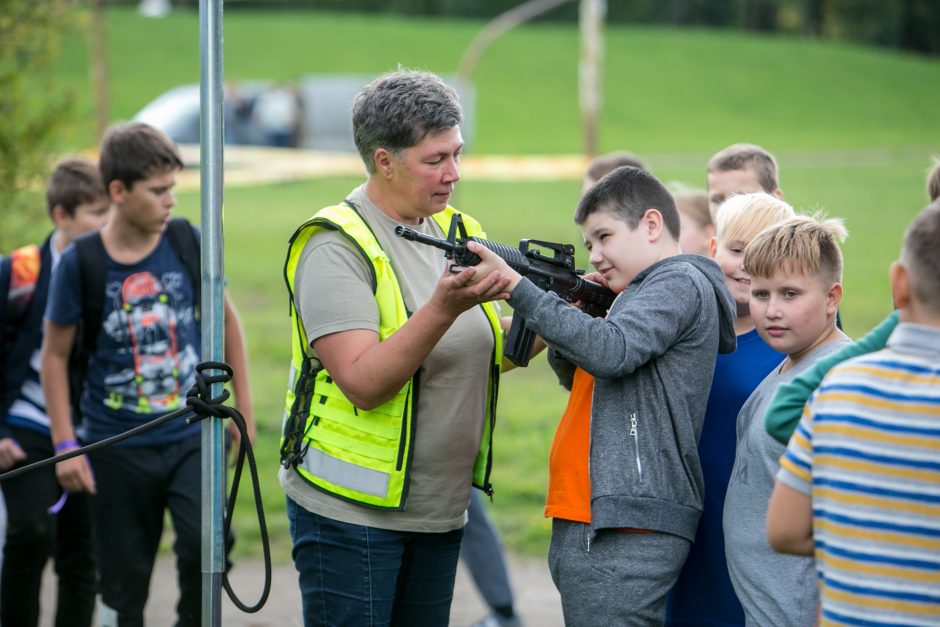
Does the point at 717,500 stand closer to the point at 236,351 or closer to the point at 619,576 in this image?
the point at 619,576

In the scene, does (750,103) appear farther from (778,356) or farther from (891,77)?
(778,356)

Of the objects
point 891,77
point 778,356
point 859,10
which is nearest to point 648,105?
point 891,77

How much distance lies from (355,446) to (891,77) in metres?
59.8

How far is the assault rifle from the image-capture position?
110 inches

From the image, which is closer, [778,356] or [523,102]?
[778,356]

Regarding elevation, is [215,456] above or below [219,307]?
below

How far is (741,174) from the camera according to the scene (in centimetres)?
412

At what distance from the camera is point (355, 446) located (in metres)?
3.04

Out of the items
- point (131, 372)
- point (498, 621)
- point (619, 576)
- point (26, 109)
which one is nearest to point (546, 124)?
point (26, 109)

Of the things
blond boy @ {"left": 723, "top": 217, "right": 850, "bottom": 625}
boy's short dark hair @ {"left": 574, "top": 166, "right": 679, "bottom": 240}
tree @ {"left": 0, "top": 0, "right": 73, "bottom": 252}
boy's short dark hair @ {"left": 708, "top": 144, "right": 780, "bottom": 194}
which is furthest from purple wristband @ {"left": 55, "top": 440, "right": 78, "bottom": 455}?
tree @ {"left": 0, "top": 0, "right": 73, "bottom": 252}

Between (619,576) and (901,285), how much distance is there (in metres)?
1.15

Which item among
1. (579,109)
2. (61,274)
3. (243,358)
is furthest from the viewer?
(579,109)

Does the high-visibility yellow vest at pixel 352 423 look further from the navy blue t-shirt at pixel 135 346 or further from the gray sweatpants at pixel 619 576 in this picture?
the navy blue t-shirt at pixel 135 346

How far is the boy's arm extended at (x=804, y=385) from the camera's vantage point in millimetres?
2248
